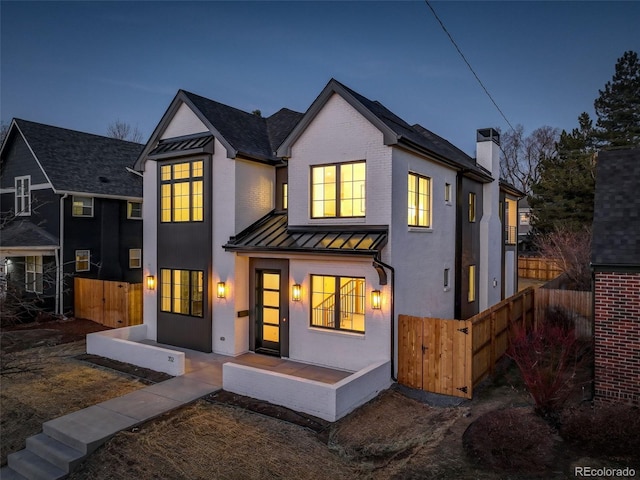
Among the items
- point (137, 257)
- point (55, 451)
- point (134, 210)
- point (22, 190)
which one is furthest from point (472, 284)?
point (22, 190)

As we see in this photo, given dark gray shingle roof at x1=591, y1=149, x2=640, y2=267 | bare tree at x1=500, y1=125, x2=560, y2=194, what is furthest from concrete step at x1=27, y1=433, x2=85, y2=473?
Result: bare tree at x1=500, y1=125, x2=560, y2=194

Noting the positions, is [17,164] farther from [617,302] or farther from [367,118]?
[617,302]

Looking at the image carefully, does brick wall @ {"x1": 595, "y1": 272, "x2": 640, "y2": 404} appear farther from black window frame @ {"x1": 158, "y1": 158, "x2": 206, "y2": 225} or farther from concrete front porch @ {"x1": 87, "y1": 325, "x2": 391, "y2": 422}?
black window frame @ {"x1": 158, "y1": 158, "x2": 206, "y2": 225}

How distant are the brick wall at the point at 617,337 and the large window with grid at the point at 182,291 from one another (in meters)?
10.4

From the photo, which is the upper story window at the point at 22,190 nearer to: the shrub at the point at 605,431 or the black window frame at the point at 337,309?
the black window frame at the point at 337,309

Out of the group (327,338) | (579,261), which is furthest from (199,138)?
(579,261)

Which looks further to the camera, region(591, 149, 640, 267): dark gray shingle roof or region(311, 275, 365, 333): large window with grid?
region(311, 275, 365, 333): large window with grid

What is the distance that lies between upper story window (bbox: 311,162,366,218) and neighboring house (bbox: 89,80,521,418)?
0.03 m

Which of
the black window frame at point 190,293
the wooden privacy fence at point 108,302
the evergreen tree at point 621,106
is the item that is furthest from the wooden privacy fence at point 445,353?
the evergreen tree at point 621,106

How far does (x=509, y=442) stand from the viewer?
6.59 metres

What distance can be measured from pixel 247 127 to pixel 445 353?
986 centimetres

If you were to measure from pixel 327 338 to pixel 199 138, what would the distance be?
746 centimetres

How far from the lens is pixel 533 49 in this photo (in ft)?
60.9

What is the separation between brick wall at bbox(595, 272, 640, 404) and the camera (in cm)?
820
